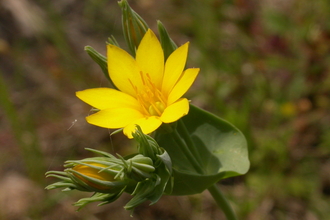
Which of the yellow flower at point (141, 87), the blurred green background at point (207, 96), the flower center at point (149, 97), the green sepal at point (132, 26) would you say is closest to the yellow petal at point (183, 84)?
the yellow flower at point (141, 87)

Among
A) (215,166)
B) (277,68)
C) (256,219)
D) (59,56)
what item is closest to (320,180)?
(256,219)

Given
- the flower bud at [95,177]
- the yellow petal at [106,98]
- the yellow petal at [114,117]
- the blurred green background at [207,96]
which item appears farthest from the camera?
the blurred green background at [207,96]

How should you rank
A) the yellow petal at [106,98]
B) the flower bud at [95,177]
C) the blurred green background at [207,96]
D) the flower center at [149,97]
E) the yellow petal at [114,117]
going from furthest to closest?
1. the blurred green background at [207,96]
2. the flower center at [149,97]
3. the yellow petal at [106,98]
4. the yellow petal at [114,117]
5. the flower bud at [95,177]

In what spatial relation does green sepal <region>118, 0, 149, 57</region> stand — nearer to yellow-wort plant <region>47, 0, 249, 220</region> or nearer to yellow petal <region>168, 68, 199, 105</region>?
yellow-wort plant <region>47, 0, 249, 220</region>

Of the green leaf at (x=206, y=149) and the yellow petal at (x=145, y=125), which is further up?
the yellow petal at (x=145, y=125)

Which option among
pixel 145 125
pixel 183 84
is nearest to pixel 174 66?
pixel 183 84

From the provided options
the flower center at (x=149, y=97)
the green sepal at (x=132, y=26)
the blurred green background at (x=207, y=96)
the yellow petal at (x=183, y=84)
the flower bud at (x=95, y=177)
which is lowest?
the blurred green background at (x=207, y=96)

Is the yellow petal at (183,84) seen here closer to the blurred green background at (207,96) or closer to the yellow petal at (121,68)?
the yellow petal at (121,68)
